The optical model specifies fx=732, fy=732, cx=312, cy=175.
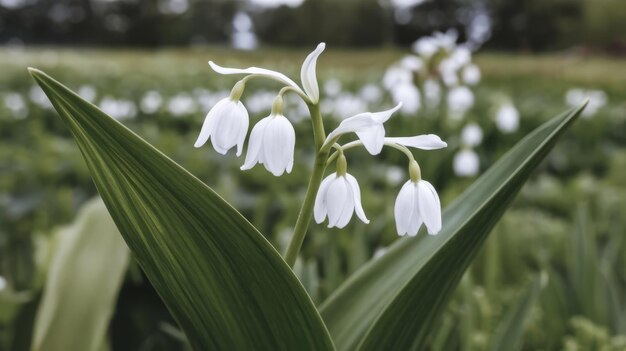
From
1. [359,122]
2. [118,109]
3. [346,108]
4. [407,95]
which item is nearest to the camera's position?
[359,122]

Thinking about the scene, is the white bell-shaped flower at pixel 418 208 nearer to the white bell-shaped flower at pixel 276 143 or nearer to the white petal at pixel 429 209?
the white petal at pixel 429 209

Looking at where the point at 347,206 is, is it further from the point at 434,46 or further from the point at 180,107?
the point at 180,107

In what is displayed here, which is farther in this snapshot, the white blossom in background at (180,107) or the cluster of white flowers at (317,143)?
the white blossom in background at (180,107)

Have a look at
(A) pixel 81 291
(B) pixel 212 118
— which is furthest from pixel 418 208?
(A) pixel 81 291

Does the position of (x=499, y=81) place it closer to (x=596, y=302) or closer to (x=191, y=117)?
(x=191, y=117)

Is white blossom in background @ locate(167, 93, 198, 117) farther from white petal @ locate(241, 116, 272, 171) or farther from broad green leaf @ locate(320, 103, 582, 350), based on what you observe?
white petal @ locate(241, 116, 272, 171)

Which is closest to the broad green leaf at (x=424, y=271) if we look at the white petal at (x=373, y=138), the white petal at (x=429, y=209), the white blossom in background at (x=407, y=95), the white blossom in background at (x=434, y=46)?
the white petal at (x=429, y=209)

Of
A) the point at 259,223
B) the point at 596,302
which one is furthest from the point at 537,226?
the point at 259,223
